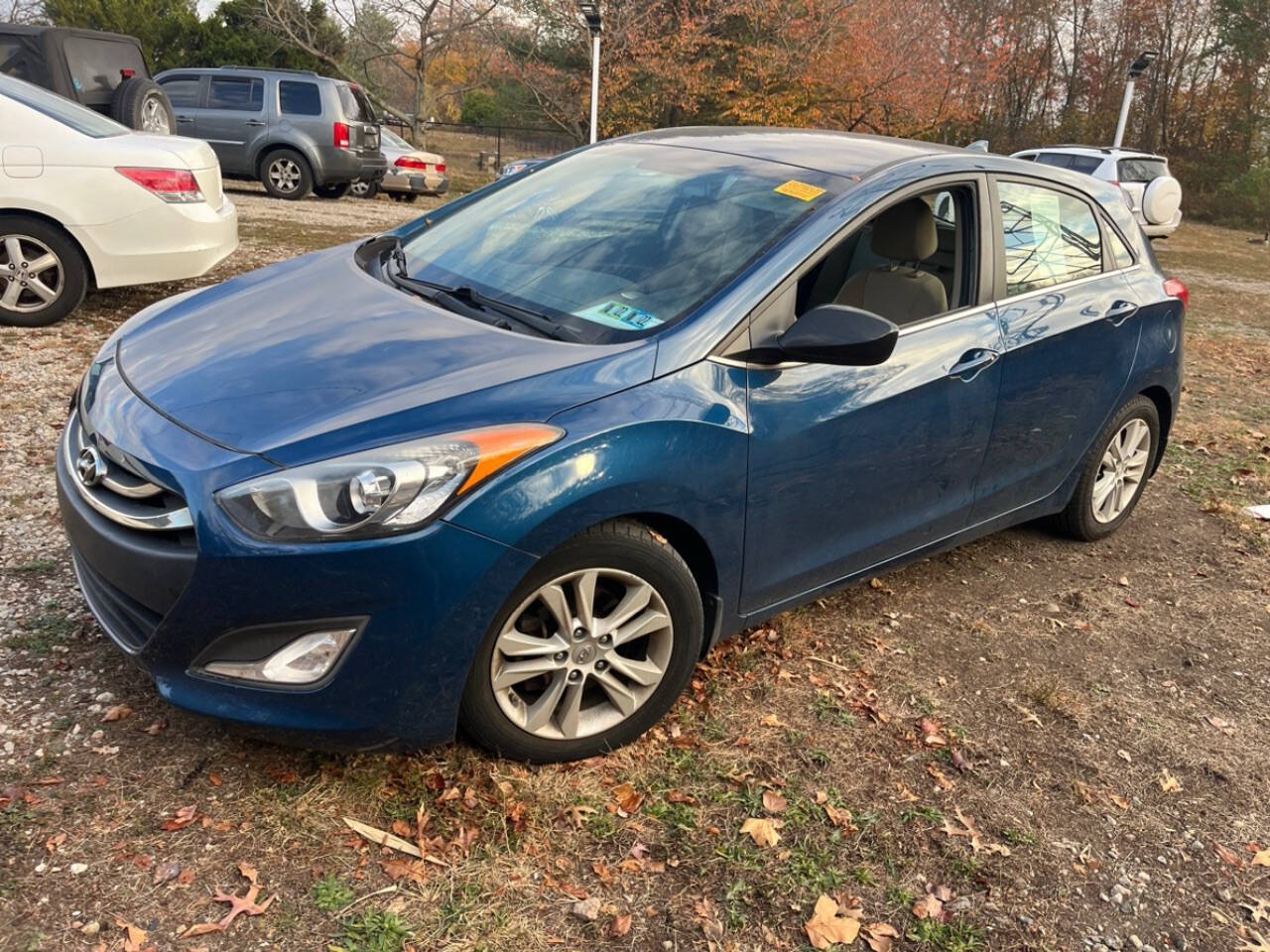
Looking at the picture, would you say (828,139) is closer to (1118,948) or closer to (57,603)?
(1118,948)

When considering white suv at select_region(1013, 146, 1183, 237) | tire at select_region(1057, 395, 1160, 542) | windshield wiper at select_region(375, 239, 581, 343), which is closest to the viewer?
windshield wiper at select_region(375, 239, 581, 343)

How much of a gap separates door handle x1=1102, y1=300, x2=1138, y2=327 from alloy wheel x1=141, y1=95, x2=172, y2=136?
7.95 m

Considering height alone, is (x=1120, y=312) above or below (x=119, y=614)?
above

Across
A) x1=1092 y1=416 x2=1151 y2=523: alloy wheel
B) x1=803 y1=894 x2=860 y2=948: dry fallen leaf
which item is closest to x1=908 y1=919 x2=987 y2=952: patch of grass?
x1=803 y1=894 x2=860 y2=948: dry fallen leaf

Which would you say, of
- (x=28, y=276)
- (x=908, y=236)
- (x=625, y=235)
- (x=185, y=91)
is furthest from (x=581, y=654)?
(x=185, y=91)

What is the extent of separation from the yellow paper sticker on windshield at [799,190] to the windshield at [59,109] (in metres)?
4.74

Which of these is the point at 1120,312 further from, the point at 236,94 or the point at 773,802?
the point at 236,94

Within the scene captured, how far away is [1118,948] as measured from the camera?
8.14 feet

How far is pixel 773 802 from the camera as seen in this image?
9.26 ft

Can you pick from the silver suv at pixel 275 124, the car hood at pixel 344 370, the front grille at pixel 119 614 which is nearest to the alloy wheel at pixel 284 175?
the silver suv at pixel 275 124

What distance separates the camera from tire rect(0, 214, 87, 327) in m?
6.07

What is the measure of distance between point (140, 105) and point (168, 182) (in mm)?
3452

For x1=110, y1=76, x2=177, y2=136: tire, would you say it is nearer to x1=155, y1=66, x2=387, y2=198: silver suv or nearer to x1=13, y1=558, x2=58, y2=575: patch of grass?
x1=155, y1=66, x2=387, y2=198: silver suv

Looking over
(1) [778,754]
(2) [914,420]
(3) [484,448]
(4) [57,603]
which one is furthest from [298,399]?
(2) [914,420]
